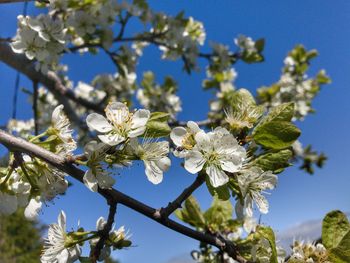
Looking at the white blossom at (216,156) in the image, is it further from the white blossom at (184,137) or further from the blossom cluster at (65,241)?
the blossom cluster at (65,241)

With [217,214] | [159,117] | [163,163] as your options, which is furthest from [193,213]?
[159,117]

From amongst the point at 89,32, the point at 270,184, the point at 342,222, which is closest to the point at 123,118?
the point at 270,184

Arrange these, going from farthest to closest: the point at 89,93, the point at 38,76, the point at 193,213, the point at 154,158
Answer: the point at 89,93
the point at 38,76
the point at 193,213
the point at 154,158

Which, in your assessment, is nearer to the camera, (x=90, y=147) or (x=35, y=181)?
(x=90, y=147)

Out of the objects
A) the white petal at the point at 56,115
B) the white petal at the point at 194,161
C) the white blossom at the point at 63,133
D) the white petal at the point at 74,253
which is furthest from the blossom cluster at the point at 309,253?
the white petal at the point at 56,115

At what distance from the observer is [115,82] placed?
4922 millimetres

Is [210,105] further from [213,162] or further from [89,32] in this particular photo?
[213,162]

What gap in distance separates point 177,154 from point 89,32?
7.56ft

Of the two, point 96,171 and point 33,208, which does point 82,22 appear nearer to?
point 33,208

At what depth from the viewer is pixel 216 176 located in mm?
1268

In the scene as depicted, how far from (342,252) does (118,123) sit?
2.42 feet

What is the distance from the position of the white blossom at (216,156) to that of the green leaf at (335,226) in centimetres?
31

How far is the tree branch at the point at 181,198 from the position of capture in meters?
1.26

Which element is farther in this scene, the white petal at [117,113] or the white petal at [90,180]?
the white petal at [117,113]
